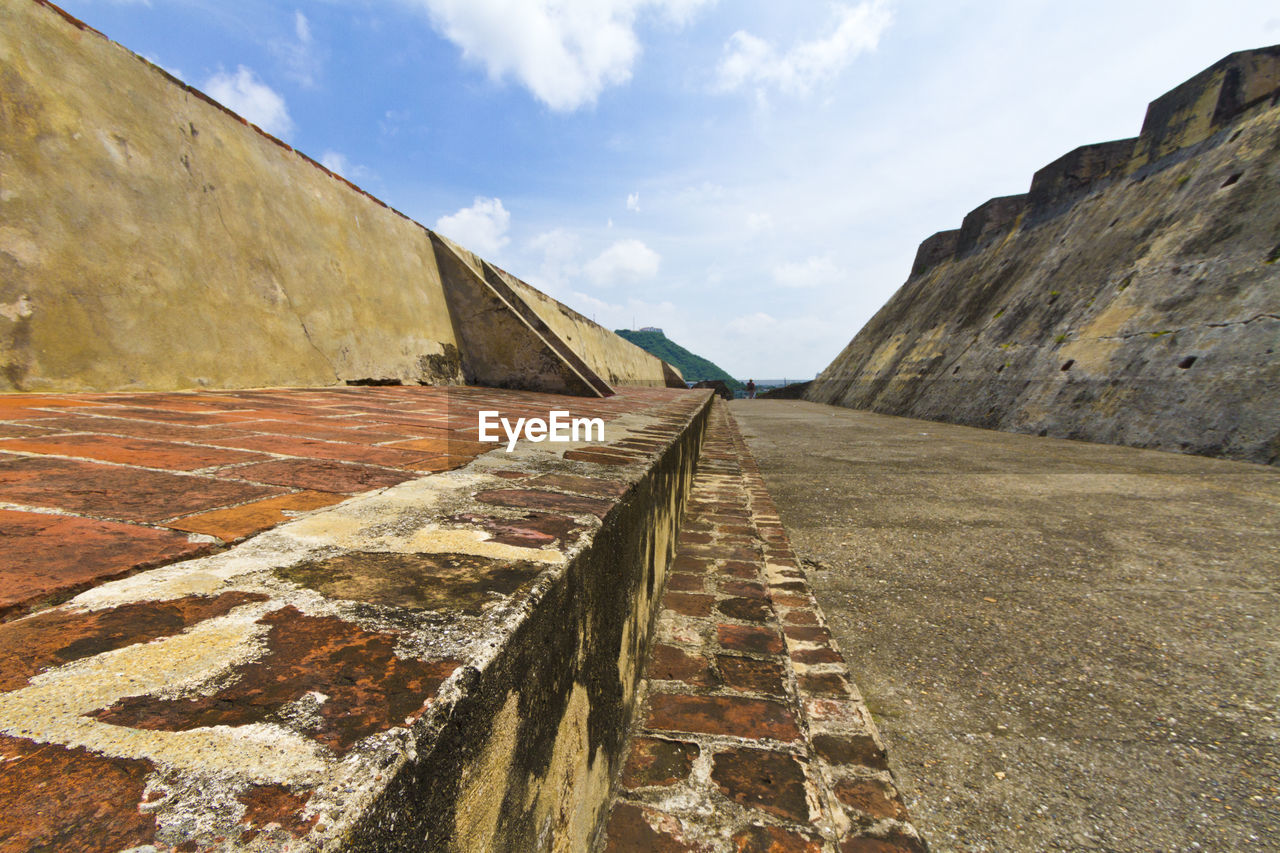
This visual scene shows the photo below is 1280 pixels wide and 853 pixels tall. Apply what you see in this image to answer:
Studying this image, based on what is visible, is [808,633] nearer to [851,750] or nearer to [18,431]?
[851,750]

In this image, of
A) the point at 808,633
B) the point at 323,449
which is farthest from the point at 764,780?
the point at 323,449

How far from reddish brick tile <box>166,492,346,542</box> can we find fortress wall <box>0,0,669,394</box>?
243 centimetres

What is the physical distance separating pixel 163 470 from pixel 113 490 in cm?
19

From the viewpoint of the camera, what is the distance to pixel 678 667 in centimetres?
158

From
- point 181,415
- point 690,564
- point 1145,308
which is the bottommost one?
point 690,564

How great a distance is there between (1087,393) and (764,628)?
705cm

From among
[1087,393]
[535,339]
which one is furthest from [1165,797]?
[1087,393]

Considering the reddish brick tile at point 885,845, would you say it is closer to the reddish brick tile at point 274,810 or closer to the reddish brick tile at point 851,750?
the reddish brick tile at point 851,750

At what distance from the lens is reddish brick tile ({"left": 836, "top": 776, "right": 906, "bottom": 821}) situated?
1.12 meters

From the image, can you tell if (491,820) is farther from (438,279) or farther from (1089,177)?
(1089,177)

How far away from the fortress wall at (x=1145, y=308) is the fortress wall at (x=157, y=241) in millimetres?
7695

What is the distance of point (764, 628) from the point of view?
1.82 m

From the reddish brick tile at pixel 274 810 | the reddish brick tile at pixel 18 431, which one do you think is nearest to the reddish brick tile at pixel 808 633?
the reddish brick tile at pixel 274 810

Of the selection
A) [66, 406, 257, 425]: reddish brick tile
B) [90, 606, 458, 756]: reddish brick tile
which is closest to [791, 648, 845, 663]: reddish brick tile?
[90, 606, 458, 756]: reddish brick tile
